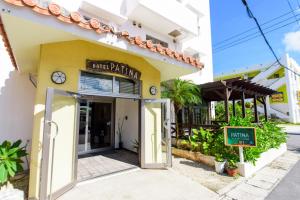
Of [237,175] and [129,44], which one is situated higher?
[129,44]

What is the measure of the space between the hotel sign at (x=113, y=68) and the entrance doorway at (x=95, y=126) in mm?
4018

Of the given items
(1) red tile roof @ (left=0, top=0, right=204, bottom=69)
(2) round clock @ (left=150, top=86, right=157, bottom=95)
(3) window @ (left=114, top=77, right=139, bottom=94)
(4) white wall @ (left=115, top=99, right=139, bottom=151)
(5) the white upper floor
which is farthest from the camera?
(5) the white upper floor

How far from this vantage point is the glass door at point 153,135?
5.91 metres

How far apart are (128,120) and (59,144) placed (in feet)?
15.7

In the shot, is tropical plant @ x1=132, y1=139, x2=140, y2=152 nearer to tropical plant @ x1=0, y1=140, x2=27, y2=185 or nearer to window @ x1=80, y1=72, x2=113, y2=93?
window @ x1=80, y1=72, x2=113, y2=93

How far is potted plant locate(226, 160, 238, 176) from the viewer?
219 inches

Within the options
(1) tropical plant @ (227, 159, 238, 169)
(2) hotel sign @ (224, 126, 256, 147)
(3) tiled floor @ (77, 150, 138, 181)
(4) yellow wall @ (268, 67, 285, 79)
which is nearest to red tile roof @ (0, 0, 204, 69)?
(2) hotel sign @ (224, 126, 256, 147)

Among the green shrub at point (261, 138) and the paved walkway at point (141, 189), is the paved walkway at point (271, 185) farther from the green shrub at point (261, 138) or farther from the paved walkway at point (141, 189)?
the paved walkway at point (141, 189)

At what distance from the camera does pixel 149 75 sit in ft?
20.3

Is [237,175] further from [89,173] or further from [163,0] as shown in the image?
[163,0]

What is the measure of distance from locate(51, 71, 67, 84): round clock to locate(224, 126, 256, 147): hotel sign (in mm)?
5386

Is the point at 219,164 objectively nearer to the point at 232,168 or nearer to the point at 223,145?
the point at 232,168

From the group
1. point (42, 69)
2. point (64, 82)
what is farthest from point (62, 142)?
point (42, 69)

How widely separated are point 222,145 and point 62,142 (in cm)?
540
